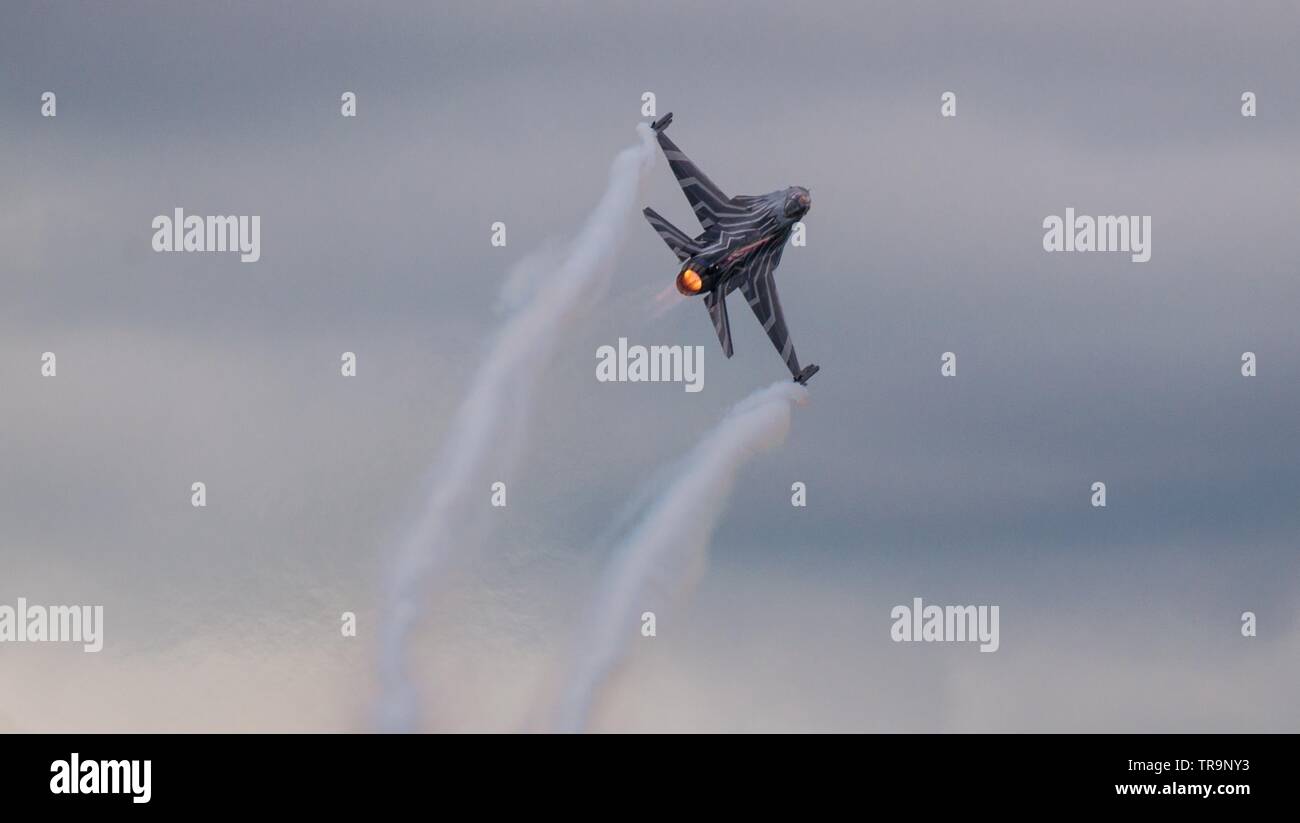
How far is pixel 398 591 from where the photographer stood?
132 metres

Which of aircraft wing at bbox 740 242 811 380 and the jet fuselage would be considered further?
aircraft wing at bbox 740 242 811 380

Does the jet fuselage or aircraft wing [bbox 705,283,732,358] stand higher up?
the jet fuselage

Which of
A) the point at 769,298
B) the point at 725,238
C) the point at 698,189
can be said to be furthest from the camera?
the point at 769,298

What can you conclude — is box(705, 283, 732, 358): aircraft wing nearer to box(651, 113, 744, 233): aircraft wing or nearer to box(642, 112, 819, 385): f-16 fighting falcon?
box(642, 112, 819, 385): f-16 fighting falcon

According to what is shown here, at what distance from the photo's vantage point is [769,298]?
13388 centimetres

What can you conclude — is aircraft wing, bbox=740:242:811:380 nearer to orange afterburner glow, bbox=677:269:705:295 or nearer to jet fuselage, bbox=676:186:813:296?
jet fuselage, bbox=676:186:813:296

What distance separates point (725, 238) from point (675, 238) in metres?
2.35

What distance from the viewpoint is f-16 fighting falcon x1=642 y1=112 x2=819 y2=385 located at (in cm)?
12600

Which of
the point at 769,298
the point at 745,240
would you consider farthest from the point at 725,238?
the point at 769,298

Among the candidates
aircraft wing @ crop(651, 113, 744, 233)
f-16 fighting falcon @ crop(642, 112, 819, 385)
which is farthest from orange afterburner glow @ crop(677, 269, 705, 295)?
aircraft wing @ crop(651, 113, 744, 233)

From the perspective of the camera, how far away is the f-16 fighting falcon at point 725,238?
12600cm

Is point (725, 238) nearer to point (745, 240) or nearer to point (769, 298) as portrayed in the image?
point (745, 240)
